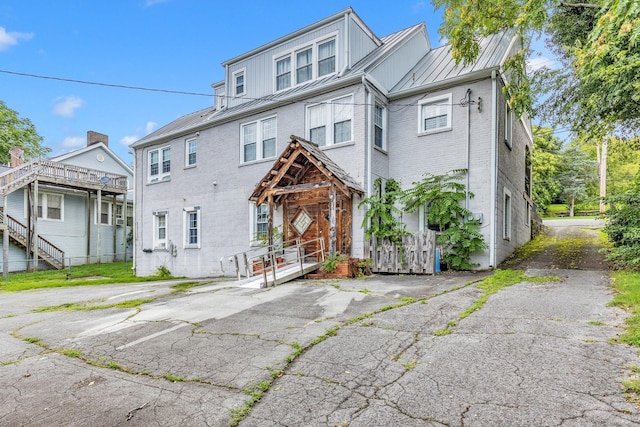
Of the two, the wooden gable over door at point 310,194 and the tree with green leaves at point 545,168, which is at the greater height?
the tree with green leaves at point 545,168

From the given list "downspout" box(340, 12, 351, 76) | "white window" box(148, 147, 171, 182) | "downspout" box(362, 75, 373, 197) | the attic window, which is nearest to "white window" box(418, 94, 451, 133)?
"downspout" box(362, 75, 373, 197)

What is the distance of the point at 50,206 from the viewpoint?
21.7 meters

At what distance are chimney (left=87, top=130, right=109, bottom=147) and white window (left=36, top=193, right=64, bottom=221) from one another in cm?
691

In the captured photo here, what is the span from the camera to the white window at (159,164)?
56.2 feet

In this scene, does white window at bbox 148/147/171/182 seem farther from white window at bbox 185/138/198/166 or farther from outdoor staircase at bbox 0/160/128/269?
outdoor staircase at bbox 0/160/128/269

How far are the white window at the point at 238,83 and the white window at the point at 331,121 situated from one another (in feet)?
13.6

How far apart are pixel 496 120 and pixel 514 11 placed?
289 cm

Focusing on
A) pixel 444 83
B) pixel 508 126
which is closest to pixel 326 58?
pixel 444 83

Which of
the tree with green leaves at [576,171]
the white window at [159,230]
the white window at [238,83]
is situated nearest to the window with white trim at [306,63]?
A: the white window at [238,83]

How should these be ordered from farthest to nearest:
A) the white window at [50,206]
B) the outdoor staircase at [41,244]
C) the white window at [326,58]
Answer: the white window at [50,206]
the outdoor staircase at [41,244]
the white window at [326,58]

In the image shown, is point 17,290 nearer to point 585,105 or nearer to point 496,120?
point 496,120

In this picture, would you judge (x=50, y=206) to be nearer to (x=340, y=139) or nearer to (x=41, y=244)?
(x=41, y=244)

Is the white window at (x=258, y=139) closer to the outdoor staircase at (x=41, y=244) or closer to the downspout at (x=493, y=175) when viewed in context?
the downspout at (x=493, y=175)

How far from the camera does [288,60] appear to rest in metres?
13.9
